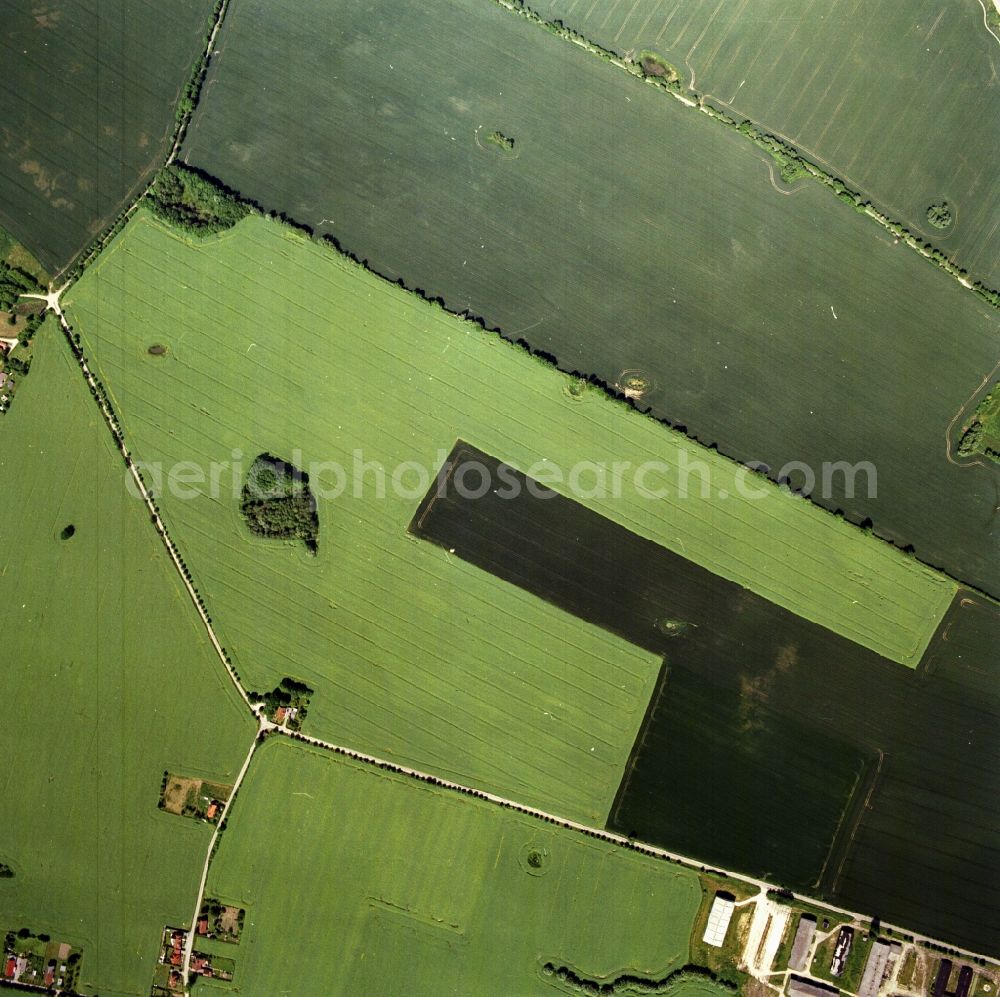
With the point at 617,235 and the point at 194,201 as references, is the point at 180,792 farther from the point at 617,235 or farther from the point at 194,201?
the point at 617,235

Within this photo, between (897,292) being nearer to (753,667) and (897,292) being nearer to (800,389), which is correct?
(800,389)

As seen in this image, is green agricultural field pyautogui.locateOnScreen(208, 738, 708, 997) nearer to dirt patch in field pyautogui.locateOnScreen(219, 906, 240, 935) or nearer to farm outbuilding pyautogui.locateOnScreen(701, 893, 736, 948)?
dirt patch in field pyautogui.locateOnScreen(219, 906, 240, 935)

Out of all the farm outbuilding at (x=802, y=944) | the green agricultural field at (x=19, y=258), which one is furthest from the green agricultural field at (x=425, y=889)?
the green agricultural field at (x=19, y=258)

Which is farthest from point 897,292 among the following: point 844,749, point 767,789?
point 767,789

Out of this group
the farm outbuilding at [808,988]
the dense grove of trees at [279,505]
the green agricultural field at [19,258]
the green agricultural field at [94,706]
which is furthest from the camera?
the green agricultural field at [19,258]

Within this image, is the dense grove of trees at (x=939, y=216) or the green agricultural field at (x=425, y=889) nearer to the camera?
the green agricultural field at (x=425, y=889)

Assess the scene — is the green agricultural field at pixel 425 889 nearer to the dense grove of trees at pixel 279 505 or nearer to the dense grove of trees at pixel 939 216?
the dense grove of trees at pixel 279 505
